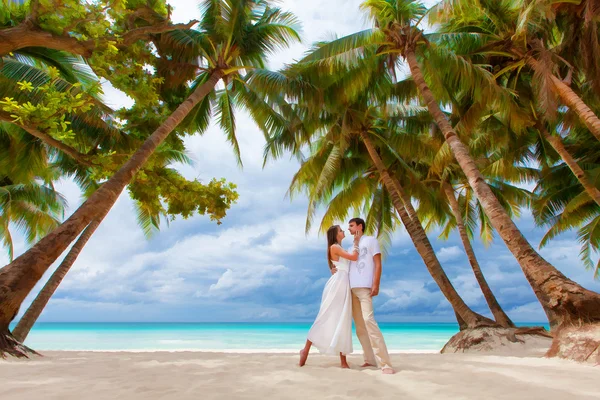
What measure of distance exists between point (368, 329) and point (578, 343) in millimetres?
3363

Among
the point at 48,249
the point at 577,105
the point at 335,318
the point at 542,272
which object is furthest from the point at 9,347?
the point at 577,105

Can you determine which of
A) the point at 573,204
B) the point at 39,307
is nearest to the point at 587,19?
the point at 573,204

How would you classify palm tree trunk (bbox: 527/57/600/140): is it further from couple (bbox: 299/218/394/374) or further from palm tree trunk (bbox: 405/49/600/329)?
couple (bbox: 299/218/394/374)

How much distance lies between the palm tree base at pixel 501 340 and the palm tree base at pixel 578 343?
288 centimetres

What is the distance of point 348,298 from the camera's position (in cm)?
549

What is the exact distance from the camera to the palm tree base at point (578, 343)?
19.7 feet

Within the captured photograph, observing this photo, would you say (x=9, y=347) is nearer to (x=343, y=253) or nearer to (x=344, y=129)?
(x=343, y=253)

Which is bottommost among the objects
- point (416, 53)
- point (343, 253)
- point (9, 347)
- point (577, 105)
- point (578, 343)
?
point (9, 347)

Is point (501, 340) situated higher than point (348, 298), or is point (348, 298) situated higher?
point (501, 340)

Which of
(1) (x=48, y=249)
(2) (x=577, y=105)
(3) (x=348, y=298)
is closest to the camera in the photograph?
(3) (x=348, y=298)

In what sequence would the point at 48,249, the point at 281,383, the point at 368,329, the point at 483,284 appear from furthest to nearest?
the point at 483,284 < the point at 48,249 < the point at 368,329 < the point at 281,383

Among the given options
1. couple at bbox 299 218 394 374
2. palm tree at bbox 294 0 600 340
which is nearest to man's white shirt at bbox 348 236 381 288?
couple at bbox 299 218 394 374

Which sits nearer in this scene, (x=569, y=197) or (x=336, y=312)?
(x=336, y=312)

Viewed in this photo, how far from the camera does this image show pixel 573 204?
15.5 meters
